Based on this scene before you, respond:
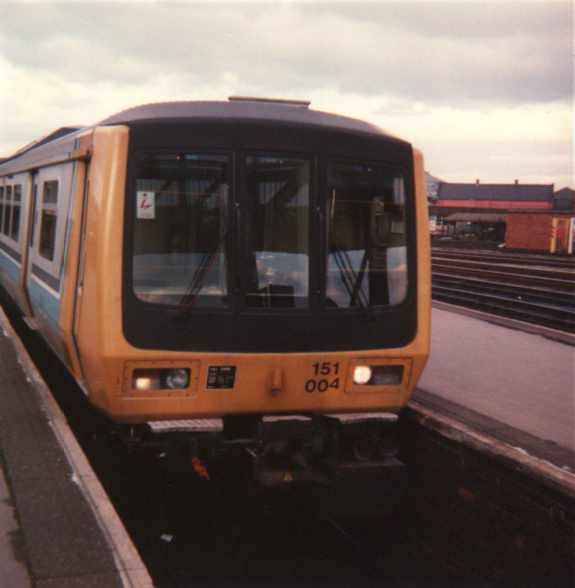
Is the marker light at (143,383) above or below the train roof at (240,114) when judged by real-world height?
below

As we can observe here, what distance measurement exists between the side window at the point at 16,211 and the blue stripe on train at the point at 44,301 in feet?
5.24

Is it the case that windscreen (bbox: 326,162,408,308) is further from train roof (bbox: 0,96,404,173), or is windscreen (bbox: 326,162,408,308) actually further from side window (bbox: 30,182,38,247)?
side window (bbox: 30,182,38,247)

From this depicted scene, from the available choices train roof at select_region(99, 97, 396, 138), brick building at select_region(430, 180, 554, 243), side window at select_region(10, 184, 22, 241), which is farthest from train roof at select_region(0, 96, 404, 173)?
brick building at select_region(430, 180, 554, 243)

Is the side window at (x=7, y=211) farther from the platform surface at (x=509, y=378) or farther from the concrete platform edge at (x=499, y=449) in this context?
the concrete platform edge at (x=499, y=449)

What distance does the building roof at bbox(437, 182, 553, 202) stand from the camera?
8406 centimetres

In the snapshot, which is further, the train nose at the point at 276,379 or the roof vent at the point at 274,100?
the roof vent at the point at 274,100

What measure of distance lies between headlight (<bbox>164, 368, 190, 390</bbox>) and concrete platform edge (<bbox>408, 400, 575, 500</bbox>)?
2052 millimetres

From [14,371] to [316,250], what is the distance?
3583mm

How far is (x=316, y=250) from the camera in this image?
16.7ft

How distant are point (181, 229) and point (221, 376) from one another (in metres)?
0.94

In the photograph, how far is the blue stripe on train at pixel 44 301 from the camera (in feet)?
19.3

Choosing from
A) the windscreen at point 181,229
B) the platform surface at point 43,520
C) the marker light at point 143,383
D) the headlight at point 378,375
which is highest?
the windscreen at point 181,229

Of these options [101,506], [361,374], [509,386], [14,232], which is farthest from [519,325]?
[101,506]

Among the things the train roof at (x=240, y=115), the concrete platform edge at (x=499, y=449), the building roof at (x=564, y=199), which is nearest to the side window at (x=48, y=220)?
the train roof at (x=240, y=115)
